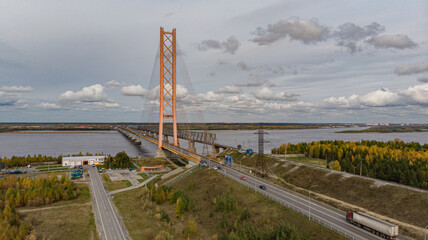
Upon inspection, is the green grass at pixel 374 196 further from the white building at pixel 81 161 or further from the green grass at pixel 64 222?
the white building at pixel 81 161

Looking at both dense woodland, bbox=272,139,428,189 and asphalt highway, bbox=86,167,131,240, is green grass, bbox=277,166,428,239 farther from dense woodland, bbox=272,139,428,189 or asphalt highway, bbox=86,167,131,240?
asphalt highway, bbox=86,167,131,240

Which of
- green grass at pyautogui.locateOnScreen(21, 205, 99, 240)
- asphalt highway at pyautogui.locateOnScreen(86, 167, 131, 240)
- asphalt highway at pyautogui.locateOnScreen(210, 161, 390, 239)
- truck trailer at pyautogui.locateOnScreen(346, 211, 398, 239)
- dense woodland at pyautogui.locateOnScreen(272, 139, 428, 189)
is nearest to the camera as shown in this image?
truck trailer at pyautogui.locateOnScreen(346, 211, 398, 239)

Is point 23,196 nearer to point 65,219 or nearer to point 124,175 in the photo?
point 65,219

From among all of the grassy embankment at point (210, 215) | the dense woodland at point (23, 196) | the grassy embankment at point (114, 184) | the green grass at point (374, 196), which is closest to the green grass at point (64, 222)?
the dense woodland at point (23, 196)

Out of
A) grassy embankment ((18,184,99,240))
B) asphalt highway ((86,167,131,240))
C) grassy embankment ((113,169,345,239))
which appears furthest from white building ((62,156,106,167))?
grassy embankment ((113,169,345,239))

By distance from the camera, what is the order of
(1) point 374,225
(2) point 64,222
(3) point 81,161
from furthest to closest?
(3) point 81,161, (2) point 64,222, (1) point 374,225

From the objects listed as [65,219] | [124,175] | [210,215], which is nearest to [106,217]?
[65,219]

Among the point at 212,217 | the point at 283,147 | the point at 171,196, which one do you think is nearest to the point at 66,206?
the point at 171,196
